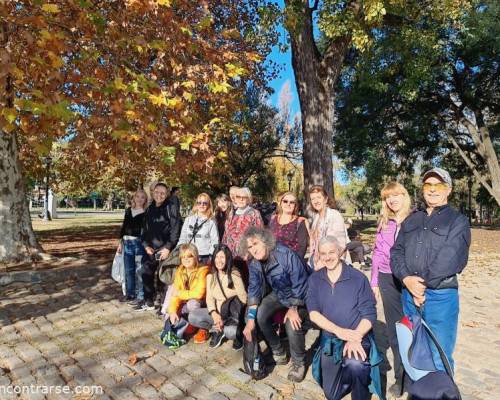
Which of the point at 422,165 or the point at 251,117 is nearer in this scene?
the point at 251,117

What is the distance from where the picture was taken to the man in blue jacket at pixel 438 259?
3.00m

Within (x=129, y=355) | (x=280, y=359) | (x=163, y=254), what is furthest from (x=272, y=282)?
(x=163, y=254)

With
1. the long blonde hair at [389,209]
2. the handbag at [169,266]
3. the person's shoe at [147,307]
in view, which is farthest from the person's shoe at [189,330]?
the long blonde hair at [389,209]

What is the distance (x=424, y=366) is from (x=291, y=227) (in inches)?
94.5

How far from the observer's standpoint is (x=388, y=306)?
3793mm

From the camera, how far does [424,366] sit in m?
2.90

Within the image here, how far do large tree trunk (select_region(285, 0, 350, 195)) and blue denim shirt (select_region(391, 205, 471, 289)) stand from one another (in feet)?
22.1

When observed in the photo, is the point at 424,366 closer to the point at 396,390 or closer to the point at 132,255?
the point at 396,390

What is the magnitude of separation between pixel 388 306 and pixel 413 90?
450 inches

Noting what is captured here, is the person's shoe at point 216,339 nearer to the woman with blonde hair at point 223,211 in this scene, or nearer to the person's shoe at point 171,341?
the person's shoe at point 171,341

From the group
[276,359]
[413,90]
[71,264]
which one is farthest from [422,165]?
[276,359]

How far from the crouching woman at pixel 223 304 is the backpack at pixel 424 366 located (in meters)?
2.01

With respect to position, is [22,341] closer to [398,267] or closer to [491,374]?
[398,267]

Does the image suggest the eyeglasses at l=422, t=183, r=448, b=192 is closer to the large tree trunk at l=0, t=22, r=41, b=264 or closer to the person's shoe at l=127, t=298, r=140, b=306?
the person's shoe at l=127, t=298, r=140, b=306
